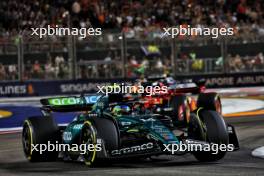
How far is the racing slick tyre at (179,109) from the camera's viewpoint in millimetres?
14000

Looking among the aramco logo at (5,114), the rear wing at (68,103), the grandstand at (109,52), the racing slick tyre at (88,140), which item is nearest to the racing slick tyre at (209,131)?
the racing slick tyre at (88,140)

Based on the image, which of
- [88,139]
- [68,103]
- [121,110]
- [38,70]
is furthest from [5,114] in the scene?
[88,139]

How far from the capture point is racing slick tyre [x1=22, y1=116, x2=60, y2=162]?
11.3 m

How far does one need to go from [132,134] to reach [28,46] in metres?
17.7

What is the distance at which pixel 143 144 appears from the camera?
10.0 metres

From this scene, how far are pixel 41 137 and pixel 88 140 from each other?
1268 millimetres

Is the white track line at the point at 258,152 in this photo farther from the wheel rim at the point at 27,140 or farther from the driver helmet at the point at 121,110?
the wheel rim at the point at 27,140

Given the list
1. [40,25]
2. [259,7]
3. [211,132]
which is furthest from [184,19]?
[211,132]

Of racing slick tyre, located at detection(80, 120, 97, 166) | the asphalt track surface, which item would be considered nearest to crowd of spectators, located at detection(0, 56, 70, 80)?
the asphalt track surface

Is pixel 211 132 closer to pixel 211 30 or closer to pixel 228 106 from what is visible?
pixel 228 106

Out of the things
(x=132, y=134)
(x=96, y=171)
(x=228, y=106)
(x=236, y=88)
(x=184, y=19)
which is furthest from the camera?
(x=184, y=19)

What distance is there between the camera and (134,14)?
33812 mm

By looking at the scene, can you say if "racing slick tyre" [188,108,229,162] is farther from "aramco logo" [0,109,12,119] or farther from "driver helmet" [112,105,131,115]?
"aramco logo" [0,109,12,119]

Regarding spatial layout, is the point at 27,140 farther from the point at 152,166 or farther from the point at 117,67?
the point at 117,67
